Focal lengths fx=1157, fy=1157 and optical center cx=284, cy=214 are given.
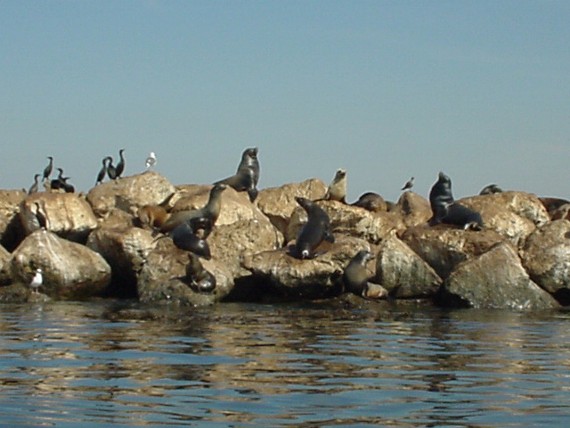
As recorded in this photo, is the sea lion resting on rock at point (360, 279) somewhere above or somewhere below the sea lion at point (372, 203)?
below

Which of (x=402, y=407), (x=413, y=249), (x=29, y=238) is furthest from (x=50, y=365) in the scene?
(x=413, y=249)

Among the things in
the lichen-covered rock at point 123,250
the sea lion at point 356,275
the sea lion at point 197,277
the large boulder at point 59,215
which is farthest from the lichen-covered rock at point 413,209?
the large boulder at point 59,215

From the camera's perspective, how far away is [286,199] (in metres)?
27.1

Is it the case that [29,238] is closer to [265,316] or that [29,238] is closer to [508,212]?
[265,316]

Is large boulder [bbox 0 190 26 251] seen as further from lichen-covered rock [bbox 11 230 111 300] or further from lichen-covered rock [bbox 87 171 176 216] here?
lichen-covered rock [bbox 11 230 111 300]

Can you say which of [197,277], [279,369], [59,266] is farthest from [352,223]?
[279,369]

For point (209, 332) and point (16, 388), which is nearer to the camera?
point (16, 388)

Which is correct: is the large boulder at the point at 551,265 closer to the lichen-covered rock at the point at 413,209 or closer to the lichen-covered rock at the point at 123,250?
the lichen-covered rock at the point at 413,209

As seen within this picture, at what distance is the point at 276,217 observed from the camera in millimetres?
26891

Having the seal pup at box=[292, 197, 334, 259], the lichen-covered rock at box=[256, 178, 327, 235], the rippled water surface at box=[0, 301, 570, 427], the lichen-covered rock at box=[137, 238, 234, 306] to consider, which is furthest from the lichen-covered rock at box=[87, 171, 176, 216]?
the rippled water surface at box=[0, 301, 570, 427]

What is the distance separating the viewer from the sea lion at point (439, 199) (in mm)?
24970

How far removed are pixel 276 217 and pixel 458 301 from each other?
659cm

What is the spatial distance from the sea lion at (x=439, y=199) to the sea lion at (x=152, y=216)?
5844mm

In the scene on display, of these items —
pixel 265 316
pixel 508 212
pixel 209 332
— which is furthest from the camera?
pixel 508 212
